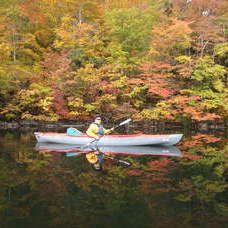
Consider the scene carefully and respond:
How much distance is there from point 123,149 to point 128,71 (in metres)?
11.4

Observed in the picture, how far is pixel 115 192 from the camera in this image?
629 cm

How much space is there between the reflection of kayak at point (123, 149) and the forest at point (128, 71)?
6984 millimetres

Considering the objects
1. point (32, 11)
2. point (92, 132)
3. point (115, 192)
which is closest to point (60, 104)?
point (92, 132)

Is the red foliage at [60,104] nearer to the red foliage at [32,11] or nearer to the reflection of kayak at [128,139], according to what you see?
the reflection of kayak at [128,139]

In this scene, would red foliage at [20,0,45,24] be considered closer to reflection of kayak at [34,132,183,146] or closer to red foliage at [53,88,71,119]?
red foliage at [53,88,71,119]

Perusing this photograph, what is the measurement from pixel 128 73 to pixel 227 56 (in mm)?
7072

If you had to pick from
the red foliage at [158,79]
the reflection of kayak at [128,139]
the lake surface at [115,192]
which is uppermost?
the red foliage at [158,79]

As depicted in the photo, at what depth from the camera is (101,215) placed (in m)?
5.09

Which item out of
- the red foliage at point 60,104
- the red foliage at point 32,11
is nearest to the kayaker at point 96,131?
the red foliage at point 60,104

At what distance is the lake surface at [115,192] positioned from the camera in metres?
4.90

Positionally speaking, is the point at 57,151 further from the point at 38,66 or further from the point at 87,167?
the point at 38,66

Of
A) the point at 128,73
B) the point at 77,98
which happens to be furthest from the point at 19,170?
the point at 128,73

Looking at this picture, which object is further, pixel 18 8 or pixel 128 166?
pixel 18 8

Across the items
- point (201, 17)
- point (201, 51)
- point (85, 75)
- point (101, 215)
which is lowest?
point (101, 215)
